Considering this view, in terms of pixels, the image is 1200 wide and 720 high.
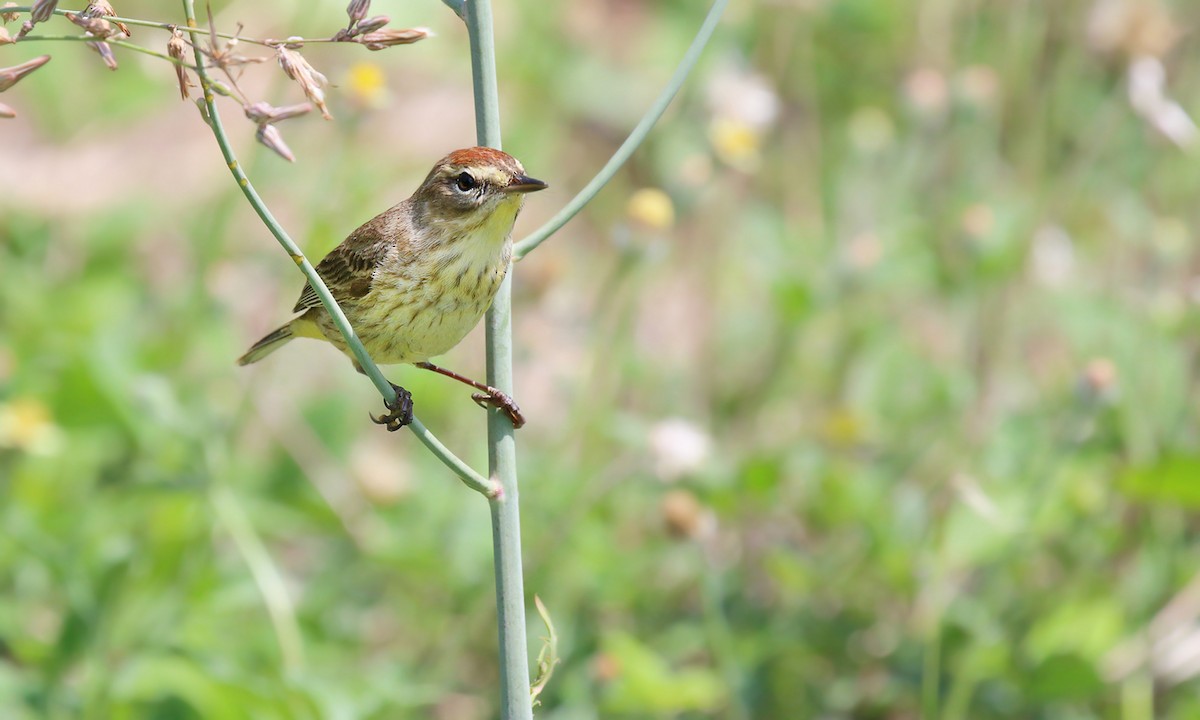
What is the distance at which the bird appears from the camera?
8.06 ft

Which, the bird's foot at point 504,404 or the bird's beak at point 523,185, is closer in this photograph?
the bird's foot at point 504,404

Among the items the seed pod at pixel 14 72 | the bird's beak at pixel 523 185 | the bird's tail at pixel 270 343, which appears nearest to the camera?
the seed pod at pixel 14 72

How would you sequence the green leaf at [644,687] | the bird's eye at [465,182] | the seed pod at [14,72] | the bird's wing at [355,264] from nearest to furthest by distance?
the seed pod at [14,72]
the bird's eye at [465,182]
the bird's wing at [355,264]
the green leaf at [644,687]

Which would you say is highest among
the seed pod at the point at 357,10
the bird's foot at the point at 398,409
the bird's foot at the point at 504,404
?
the seed pod at the point at 357,10

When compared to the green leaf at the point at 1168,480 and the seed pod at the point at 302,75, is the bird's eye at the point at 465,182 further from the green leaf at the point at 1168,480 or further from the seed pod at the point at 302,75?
the green leaf at the point at 1168,480

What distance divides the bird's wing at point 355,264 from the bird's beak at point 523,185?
0.37 metres

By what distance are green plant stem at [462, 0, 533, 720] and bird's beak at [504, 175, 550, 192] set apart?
1.24ft

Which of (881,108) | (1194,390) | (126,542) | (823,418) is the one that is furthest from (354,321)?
(881,108)

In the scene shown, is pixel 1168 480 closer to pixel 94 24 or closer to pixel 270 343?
pixel 270 343

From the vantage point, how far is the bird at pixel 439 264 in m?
2.46

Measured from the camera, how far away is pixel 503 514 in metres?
1.92

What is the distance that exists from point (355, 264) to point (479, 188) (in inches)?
16.3

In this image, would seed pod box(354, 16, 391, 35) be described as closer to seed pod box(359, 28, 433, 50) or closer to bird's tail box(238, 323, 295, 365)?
seed pod box(359, 28, 433, 50)

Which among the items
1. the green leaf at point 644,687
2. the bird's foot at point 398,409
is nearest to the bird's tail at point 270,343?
the bird's foot at point 398,409
